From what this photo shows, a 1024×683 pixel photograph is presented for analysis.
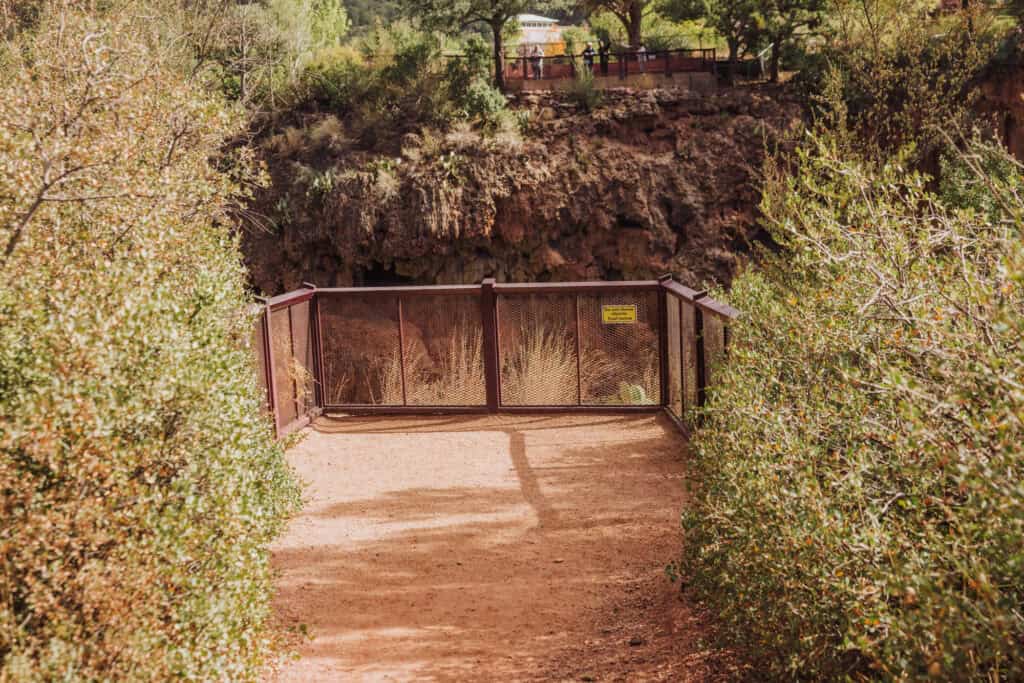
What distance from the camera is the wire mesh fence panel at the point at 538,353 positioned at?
17078 mm

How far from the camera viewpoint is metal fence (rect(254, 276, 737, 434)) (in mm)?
11109

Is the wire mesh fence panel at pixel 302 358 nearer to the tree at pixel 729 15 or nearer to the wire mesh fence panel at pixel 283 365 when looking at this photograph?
the wire mesh fence panel at pixel 283 365

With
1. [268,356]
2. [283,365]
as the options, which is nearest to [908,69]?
[283,365]

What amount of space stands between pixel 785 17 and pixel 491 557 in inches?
911

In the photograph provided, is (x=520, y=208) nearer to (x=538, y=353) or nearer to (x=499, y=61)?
(x=499, y=61)

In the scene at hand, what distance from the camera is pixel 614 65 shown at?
2902 cm

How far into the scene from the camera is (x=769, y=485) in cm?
413

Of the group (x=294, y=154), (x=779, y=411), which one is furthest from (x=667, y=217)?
(x=779, y=411)

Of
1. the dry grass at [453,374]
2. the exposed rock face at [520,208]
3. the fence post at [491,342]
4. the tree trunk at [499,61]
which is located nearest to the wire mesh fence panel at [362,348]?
the dry grass at [453,374]

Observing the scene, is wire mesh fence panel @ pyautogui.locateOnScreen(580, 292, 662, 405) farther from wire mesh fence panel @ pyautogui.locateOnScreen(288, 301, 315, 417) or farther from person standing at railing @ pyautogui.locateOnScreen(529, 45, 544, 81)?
person standing at railing @ pyautogui.locateOnScreen(529, 45, 544, 81)

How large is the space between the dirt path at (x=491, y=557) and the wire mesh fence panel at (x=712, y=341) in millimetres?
1148

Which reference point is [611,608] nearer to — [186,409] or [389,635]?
[389,635]

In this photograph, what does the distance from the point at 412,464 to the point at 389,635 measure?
13.6ft

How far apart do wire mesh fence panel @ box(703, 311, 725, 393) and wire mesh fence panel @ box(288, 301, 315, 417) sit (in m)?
4.76
